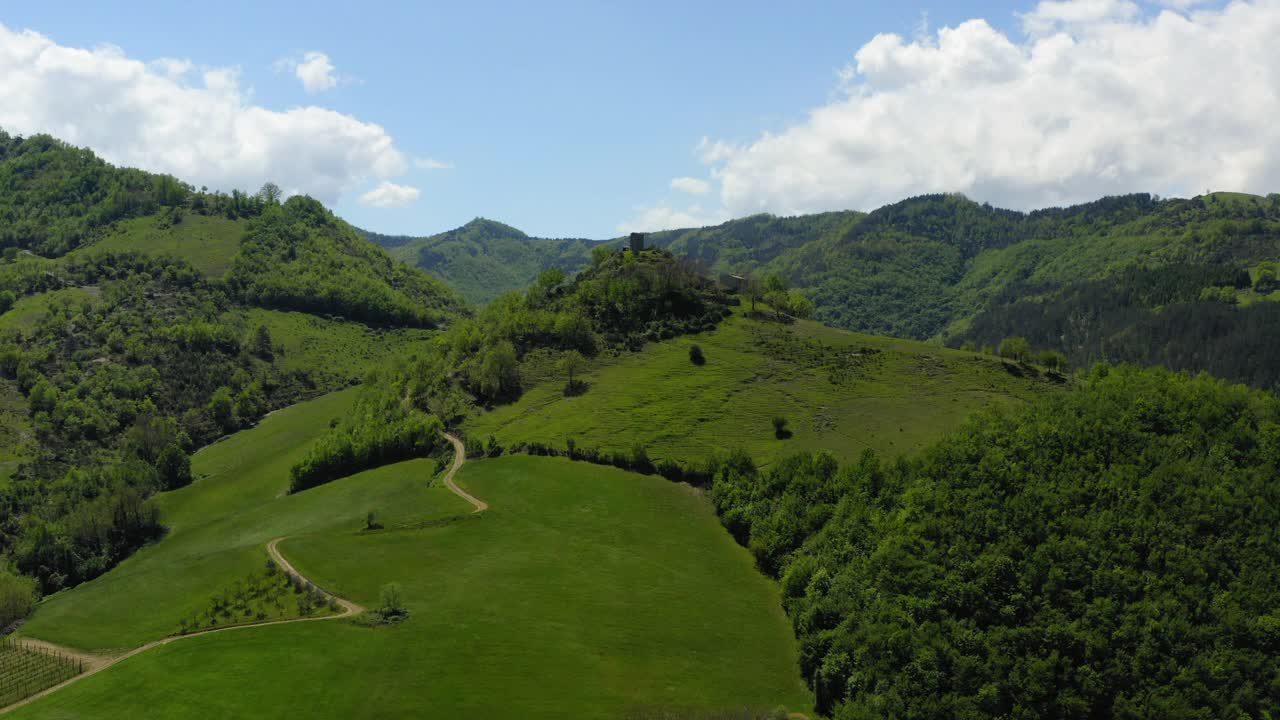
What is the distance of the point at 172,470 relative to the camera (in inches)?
7717

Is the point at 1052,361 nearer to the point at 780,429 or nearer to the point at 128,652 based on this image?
the point at 780,429

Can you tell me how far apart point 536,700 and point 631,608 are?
22.1 metres

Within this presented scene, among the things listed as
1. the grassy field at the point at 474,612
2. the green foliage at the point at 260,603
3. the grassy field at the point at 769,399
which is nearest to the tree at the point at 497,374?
the grassy field at the point at 769,399

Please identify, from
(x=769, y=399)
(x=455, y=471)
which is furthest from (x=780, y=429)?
(x=455, y=471)

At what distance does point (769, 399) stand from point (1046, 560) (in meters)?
72.5

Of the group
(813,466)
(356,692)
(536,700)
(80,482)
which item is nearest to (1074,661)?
(813,466)

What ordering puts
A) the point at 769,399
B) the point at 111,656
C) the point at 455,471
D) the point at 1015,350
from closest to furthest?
the point at 111,656
the point at 455,471
the point at 769,399
the point at 1015,350

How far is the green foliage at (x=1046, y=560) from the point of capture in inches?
3177

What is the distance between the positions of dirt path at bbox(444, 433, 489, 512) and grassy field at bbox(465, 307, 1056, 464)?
5.44 meters

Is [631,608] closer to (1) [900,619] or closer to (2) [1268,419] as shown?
(1) [900,619]

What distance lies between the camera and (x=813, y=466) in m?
122

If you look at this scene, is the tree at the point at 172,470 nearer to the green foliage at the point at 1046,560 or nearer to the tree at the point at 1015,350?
the green foliage at the point at 1046,560

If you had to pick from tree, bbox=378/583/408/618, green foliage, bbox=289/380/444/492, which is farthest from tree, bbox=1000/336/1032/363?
tree, bbox=378/583/408/618

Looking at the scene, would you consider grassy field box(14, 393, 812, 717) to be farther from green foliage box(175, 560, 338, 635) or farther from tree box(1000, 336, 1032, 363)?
tree box(1000, 336, 1032, 363)
